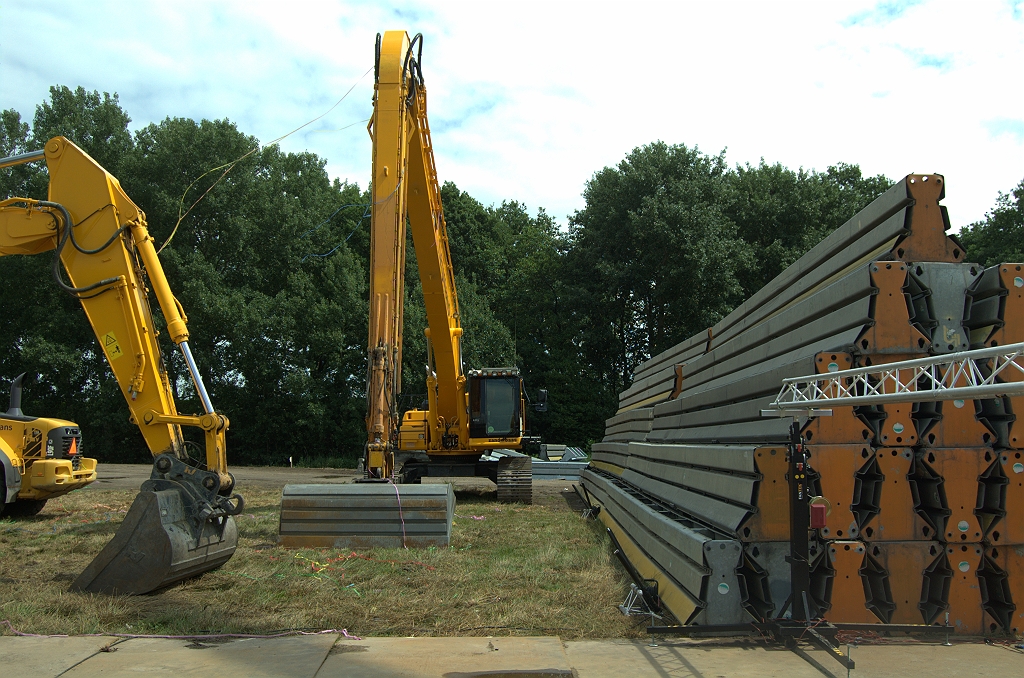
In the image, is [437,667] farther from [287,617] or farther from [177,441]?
[177,441]

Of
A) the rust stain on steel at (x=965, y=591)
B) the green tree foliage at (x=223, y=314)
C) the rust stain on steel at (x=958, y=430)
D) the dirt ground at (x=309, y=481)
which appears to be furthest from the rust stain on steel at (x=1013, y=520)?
the green tree foliage at (x=223, y=314)

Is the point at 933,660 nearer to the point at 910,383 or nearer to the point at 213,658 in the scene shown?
the point at 910,383

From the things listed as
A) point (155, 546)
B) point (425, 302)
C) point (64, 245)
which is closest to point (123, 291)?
point (64, 245)

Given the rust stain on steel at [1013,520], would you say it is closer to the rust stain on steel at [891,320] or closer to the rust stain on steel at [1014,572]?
the rust stain on steel at [1014,572]

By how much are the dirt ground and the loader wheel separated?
4.79 meters

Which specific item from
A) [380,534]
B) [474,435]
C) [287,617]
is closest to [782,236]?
[474,435]

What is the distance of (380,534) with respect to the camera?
9.28m

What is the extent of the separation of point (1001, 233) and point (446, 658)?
38294 millimetres

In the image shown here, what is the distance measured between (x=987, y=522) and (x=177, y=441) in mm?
7864

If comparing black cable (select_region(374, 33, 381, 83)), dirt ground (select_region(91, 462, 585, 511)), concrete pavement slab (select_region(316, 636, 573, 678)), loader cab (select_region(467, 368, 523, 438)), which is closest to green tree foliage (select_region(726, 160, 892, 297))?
dirt ground (select_region(91, 462, 585, 511))

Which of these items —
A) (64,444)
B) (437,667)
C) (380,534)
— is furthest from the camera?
(64,444)

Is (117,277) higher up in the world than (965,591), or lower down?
higher up

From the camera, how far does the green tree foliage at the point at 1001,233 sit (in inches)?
1316

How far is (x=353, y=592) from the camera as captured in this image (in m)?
7.13
